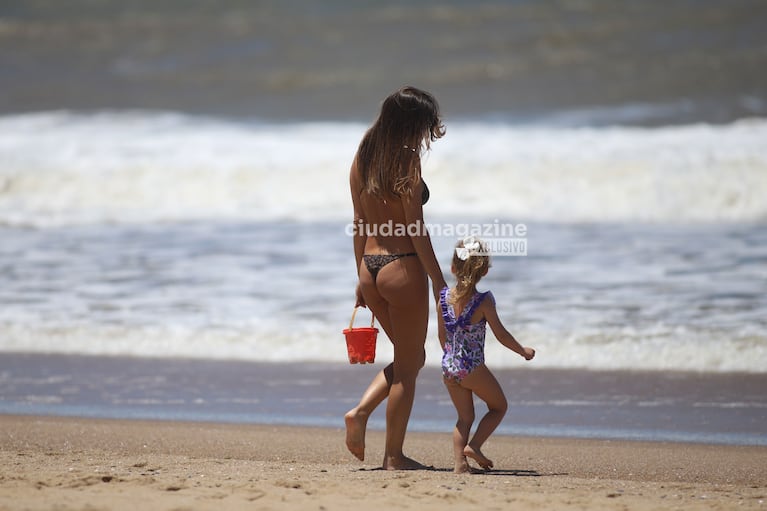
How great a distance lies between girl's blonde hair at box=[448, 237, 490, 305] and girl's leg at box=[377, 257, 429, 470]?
15cm

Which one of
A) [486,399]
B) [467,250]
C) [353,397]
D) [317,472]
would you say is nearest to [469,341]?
[486,399]

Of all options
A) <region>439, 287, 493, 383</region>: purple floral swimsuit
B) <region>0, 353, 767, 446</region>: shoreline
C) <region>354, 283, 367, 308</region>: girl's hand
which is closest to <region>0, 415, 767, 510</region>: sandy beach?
<region>0, 353, 767, 446</region>: shoreline

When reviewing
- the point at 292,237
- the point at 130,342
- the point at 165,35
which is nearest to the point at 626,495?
the point at 130,342

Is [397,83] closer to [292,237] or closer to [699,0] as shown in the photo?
[699,0]

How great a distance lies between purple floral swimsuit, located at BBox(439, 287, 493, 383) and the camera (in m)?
4.18

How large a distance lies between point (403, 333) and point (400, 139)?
0.83 metres

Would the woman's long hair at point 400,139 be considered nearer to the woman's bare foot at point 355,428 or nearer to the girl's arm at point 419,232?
the girl's arm at point 419,232

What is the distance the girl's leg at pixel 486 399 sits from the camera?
419 centimetres

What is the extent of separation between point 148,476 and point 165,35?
25.2 meters

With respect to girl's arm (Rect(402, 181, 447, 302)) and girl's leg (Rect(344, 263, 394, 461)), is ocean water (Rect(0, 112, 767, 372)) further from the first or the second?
girl's arm (Rect(402, 181, 447, 302))

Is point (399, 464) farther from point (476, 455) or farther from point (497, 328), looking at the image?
point (497, 328)

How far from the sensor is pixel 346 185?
44.7 ft

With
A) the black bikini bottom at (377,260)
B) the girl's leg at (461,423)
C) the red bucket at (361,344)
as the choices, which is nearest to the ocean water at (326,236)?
the girl's leg at (461,423)

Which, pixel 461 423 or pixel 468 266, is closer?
pixel 468 266
